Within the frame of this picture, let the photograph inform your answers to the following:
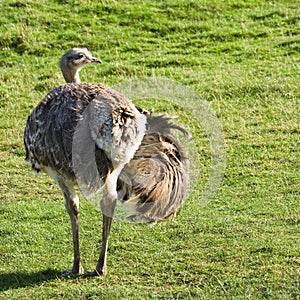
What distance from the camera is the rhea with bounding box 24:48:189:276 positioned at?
7.62 m

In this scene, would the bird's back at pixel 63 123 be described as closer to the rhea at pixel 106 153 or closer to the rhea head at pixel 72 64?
the rhea at pixel 106 153

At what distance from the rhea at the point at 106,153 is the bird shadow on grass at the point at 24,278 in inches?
6.8

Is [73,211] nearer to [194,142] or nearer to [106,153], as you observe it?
[106,153]

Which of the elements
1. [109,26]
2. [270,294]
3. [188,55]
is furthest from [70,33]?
[270,294]

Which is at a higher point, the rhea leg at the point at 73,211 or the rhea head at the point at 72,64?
the rhea head at the point at 72,64

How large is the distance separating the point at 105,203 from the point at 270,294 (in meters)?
1.64

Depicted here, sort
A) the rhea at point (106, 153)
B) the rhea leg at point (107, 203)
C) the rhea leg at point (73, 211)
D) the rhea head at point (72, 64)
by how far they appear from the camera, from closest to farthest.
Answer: the rhea at point (106, 153), the rhea leg at point (107, 203), the rhea leg at point (73, 211), the rhea head at point (72, 64)

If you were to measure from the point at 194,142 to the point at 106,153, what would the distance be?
14.2ft

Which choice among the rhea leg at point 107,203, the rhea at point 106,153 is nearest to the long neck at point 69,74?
the rhea at point 106,153

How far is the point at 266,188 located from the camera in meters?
10.4

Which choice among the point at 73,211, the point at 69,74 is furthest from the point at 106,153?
the point at 69,74

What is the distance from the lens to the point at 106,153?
7.63 m

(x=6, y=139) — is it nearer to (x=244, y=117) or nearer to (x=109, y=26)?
(x=244, y=117)

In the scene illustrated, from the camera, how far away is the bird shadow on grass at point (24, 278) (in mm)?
8094
